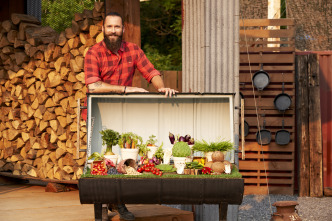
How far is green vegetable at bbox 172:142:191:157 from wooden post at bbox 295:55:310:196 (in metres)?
5.34

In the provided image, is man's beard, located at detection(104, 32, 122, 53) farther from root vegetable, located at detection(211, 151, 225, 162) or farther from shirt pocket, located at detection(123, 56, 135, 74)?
root vegetable, located at detection(211, 151, 225, 162)

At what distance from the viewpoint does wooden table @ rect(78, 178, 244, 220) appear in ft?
14.7

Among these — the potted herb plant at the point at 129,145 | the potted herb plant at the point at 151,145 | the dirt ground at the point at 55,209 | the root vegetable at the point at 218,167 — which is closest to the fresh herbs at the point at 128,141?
the potted herb plant at the point at 129,145

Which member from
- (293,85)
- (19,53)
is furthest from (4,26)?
(293,85)

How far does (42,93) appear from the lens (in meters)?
8.45

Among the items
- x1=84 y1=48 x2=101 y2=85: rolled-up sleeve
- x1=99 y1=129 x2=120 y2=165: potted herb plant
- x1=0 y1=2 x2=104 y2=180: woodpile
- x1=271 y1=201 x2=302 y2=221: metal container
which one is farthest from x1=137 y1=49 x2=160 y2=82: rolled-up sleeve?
x1=0 y1=2 x2=104 y2=180: woodpile

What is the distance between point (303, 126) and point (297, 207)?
5.21 feet

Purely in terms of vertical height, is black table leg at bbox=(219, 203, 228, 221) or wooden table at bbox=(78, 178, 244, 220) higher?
wooden table at bbox=(78, 178, 244, 220)

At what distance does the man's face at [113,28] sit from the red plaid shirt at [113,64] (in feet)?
0.55

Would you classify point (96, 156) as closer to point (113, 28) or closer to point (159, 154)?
point (159, 154)

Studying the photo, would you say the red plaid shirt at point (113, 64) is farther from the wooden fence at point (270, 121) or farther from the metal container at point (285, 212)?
the wooden fence at point (270, 121)

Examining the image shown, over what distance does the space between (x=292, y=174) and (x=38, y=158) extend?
413cm

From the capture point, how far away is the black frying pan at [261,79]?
33.1ft

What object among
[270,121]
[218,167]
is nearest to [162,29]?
[270,121]
